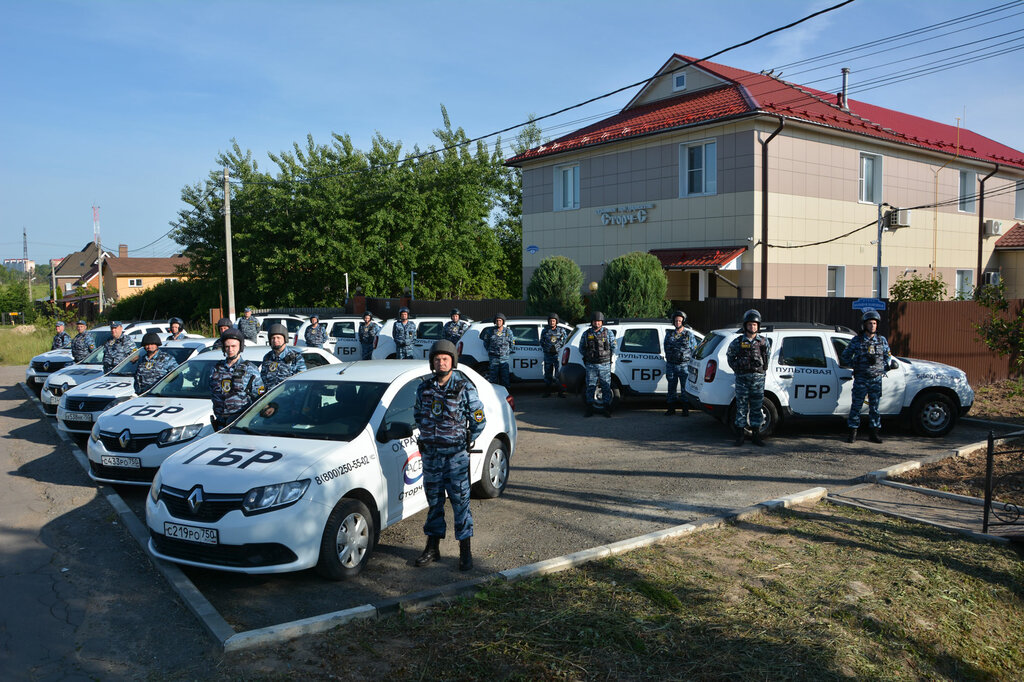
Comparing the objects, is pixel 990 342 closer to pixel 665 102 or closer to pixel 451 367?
pixel 451 367

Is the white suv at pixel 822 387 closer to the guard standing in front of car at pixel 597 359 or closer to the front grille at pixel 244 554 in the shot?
the guard standing in front of car at pixel 597 359

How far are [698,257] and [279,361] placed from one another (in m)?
13.4

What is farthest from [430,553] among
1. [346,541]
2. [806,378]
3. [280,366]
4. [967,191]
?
[967,191]

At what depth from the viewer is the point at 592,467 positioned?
969 centimetres

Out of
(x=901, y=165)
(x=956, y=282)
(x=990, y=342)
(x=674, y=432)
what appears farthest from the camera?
(x=956, y=282)

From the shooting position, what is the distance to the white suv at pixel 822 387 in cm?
1115

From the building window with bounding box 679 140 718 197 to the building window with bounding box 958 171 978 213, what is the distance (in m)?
11.9

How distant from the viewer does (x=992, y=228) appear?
27.4 m

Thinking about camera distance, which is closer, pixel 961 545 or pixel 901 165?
pixel 961 545

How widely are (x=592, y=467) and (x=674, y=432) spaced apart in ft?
9.19

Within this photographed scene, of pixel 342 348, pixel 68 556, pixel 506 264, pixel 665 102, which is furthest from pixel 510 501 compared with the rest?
pixel 506 264

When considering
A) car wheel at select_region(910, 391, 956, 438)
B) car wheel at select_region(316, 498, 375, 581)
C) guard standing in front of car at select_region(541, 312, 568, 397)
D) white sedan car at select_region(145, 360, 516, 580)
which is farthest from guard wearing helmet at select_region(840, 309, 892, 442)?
car wheel at select_region(316, 498, 375, 581)

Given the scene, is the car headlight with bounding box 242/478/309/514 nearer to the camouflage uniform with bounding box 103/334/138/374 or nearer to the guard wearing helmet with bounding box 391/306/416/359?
the camouflage uniform with bounding box 103/334/138/374

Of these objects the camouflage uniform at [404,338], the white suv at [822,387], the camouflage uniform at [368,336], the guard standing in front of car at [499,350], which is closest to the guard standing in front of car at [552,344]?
the guard standing in front of car at [499,350]
